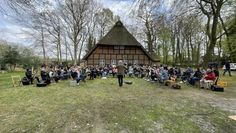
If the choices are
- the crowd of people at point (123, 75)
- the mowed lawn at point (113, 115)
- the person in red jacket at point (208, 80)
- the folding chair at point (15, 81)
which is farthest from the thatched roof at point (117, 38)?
the mowed lawn at point (113, 115)

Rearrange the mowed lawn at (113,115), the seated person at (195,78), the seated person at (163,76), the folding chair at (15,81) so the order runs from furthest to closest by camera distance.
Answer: the seated person at (163,76), the seated person at (195,78), the folding chair at (15,81), the mowed lawn at (113,115)

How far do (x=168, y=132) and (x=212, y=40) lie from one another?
14374 millimetres

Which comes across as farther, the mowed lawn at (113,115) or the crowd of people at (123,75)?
the crowd of people at (123,75)

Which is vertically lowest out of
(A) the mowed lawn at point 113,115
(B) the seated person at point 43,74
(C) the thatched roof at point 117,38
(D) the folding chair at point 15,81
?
(A) the mowed lawn at point 113,115

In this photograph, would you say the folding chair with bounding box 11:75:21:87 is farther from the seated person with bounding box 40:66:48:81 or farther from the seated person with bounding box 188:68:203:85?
the seated person with bounding box 188:68:203:85

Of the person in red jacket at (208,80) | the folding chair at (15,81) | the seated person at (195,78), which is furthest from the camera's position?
the seated person at (195,78)

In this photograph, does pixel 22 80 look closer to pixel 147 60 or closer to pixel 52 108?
pixel 52 108

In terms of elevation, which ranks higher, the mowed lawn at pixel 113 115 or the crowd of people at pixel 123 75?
the crowd of people at pixel 123 75

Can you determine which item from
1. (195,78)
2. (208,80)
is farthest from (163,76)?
(208,80)

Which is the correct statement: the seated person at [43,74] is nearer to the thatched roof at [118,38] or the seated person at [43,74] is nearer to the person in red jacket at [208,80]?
the person in red jacket at [208,80]

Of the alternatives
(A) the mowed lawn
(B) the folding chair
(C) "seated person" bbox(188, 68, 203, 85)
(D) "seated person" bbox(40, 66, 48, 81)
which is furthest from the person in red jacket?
(B) the folding chair

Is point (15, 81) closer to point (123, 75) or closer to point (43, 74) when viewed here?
point (43, 74)

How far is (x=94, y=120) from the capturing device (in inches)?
281

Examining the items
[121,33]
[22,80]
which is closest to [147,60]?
[121,33]
